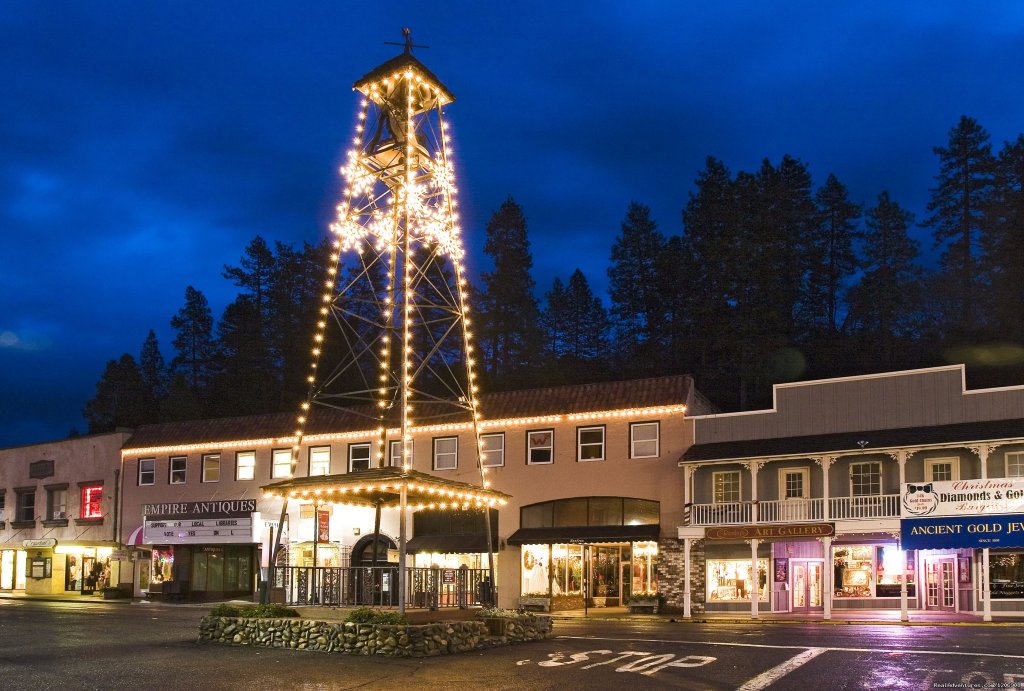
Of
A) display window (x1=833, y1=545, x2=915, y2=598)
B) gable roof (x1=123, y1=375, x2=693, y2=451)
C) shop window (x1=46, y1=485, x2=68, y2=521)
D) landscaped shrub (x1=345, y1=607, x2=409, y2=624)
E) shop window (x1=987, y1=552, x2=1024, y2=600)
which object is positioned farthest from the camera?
shop window (x1=46, y1=485, x2=68, y2=521)

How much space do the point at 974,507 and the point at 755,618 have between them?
23.9 ft

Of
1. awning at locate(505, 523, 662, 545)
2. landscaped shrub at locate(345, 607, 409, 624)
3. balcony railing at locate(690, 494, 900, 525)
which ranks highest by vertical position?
balcony railing at locate(690, 494, 900, 525)

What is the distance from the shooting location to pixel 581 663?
1959 centimetres

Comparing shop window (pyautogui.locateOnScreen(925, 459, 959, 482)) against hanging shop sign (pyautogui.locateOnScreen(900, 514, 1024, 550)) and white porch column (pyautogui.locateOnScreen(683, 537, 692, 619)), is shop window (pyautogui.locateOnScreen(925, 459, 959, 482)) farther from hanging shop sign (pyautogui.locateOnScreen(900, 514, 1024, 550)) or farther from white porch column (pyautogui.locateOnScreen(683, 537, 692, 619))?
white porch column (pyautogui.locateOnScreen(683, 537, 692, 619))

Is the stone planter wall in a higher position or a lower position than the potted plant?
higher

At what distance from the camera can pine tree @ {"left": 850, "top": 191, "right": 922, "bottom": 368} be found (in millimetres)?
64562

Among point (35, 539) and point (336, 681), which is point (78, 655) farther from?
point (35, 539)

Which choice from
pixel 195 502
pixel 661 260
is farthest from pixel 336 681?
pixel 661 260

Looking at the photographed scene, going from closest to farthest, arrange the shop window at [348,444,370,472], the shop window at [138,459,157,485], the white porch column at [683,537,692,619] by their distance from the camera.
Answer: the white porch column at [683,537,692,619]
the shop window at [348,444,370,472]
the shop window at [138,459,157,485]

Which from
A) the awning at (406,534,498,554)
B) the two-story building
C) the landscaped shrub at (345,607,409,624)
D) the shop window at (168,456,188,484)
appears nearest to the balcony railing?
the two-story building

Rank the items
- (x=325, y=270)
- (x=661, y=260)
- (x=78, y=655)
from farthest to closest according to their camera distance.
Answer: (x=325, y=270), (x=661, y=260), (x=78, y=655)

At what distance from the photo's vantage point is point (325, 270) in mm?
76125

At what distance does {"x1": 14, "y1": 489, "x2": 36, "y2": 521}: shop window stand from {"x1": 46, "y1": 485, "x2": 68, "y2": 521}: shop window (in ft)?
4.52

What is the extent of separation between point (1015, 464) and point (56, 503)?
4470 cm
